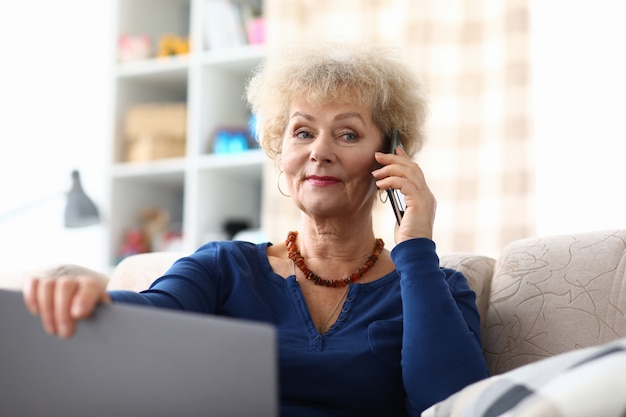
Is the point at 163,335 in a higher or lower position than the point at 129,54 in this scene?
lower

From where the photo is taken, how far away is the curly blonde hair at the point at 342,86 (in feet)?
5.34

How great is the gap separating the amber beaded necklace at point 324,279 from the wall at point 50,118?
7.28ft

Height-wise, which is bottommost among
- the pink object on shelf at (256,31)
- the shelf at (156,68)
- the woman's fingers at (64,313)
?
the woman's fingers at (64,313)

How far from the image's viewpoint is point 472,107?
10.3 feet

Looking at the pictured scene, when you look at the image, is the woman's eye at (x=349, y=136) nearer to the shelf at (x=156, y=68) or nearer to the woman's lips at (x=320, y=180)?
the woman's lips at (x=320, y=180)

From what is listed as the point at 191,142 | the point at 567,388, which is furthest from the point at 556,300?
the point at 191,142

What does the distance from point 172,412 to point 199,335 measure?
91 millimetres

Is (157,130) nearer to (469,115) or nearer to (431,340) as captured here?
(469,115)

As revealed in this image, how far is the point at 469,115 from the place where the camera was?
3.14 m

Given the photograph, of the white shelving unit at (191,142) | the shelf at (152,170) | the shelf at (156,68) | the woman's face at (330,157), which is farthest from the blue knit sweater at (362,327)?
the shelf at (156,68)

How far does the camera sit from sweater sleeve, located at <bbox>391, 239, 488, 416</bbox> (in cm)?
135

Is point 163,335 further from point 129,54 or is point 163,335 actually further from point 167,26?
point 167,26

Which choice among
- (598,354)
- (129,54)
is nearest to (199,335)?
(598,354)

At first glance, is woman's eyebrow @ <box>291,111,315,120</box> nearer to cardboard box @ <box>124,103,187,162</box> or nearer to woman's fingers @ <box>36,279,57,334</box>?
woman's fingers @ <box>36,279,57,334</box>
